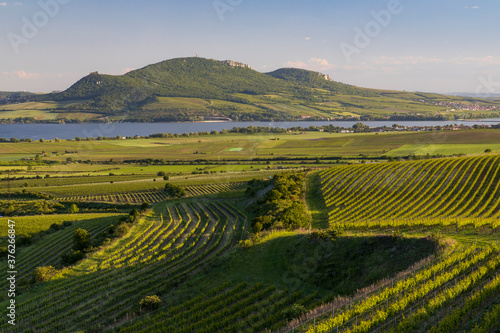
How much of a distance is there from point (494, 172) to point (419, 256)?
4911 cm

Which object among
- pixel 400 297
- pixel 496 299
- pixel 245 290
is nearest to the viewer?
pixel 496 299

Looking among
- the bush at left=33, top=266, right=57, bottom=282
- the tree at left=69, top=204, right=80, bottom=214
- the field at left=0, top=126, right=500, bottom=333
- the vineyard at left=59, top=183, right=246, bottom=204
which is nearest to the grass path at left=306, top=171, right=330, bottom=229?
the field at left=0, top=126, right=500, bottom=333

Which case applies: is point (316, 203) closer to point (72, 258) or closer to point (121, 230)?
point (121, 230)

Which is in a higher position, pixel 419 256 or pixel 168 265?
pixel 419 256

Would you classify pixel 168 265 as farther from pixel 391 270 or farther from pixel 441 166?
pixel 441 166

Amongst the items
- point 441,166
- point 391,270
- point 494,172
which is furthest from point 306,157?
point 391,270

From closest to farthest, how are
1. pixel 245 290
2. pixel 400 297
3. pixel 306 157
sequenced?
pixel 400 297
pixel 245 290
pixel 306 157

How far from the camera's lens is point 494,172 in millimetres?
64312

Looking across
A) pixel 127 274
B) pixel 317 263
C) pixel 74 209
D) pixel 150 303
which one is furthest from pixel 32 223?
pixel 317 263

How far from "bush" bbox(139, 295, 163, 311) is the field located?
176 mm

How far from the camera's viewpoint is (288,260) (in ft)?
114

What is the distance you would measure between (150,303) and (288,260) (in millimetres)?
13640

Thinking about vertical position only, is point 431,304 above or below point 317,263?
above

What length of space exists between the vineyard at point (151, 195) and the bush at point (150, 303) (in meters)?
72.8
